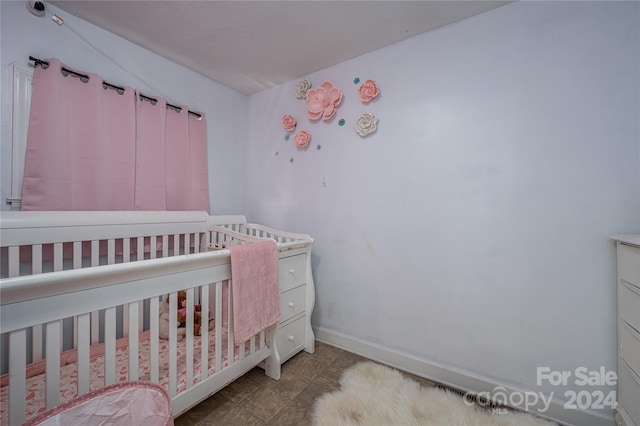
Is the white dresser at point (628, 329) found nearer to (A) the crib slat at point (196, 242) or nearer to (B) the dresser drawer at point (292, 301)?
(B) the dresser drawer at point (292, 301)

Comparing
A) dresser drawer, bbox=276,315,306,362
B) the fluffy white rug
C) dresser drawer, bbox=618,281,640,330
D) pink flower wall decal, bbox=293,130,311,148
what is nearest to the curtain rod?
pink flower wall decal, bbox=293,130,311,148

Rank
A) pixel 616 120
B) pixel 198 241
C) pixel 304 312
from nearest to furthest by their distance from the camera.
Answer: pixel 616 120
pixel 304 312
pixel 198 241

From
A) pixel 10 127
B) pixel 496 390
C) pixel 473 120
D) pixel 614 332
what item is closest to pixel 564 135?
pixel 473 120

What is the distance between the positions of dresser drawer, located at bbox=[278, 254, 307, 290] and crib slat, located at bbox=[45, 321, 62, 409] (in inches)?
38.9

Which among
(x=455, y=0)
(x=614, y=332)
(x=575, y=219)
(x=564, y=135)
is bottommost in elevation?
(x=614, y=332)

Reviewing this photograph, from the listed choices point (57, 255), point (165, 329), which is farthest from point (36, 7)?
point (165, 329)

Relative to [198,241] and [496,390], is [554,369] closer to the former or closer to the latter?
[496,390]

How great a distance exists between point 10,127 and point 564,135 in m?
2.84

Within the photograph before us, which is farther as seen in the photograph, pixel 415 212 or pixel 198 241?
pixel 198 241

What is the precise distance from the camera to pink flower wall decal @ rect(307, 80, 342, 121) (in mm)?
1982

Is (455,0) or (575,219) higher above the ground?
(455,0)

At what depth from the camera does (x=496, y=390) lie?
1.45 meters

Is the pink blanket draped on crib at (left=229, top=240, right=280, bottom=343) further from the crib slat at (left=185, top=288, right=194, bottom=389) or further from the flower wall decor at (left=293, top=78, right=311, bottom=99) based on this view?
the flower wall decor at (left=293, top=78, right=311, bottom=99)

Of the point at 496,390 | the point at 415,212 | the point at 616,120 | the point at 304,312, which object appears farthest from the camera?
the point at 304,312
